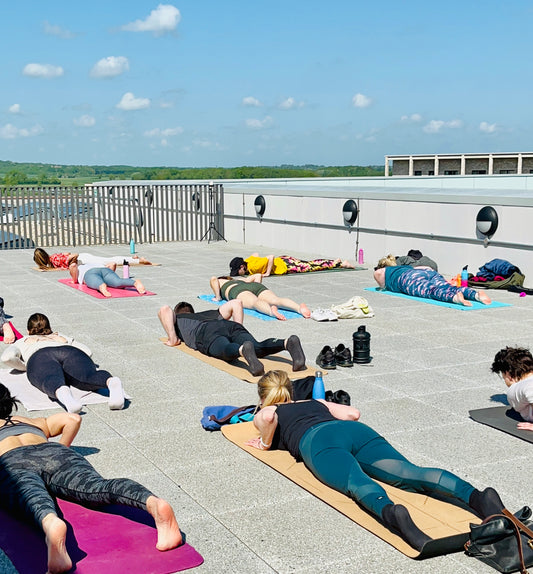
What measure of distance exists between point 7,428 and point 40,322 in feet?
9.85

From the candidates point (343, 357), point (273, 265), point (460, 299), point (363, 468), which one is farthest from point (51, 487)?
point (273, 265)

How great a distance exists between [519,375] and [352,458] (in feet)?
6.48

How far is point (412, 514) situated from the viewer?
4473 millimetres

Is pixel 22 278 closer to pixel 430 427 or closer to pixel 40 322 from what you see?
pixel 40 322

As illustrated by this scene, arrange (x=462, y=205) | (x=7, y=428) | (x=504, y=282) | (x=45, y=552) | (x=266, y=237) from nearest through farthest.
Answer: (x=45, y=552), (x=7, y=428), (x=504, y=282), (x=462, y=205), (x=266, y=237)

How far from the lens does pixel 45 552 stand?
13.1 feet

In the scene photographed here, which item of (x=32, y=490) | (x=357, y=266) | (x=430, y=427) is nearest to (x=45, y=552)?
(x=32, y=490)

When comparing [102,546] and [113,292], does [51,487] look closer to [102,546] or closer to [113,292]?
[102,546]

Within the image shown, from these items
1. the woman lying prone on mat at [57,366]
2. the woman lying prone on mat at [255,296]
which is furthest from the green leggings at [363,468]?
the woman lying prone on mat at [255,296]

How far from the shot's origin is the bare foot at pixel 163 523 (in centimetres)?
402

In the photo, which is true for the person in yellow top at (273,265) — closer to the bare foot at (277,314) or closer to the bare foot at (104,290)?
the bare foot at (104,290)

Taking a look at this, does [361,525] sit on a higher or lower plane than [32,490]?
lower

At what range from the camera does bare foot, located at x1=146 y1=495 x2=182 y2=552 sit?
13.2 feet

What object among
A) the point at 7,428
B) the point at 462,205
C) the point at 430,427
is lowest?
the point at 430,427
